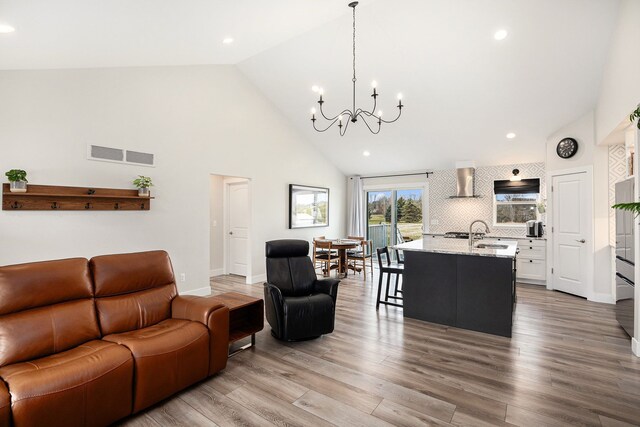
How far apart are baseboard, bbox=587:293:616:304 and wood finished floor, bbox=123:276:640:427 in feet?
3.74

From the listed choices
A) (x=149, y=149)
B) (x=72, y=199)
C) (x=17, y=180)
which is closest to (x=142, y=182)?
(x=149, y=149)

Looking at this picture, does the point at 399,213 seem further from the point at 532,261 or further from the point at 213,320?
the point at 213,320

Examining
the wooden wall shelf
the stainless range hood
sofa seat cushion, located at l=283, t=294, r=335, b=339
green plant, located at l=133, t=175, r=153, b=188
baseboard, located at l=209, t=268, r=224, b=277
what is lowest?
baseboard, located at l=209, t=268, r=224, b=277

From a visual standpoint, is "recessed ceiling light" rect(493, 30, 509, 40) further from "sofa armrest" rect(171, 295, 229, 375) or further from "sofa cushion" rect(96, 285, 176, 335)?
"sofa cushion" rect(96, 285, 176, 335)

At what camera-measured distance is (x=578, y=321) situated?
13.1 ft

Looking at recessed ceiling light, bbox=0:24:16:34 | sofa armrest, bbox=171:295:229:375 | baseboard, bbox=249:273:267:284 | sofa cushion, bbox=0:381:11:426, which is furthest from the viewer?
baseboard, bbox=249:273:267:284

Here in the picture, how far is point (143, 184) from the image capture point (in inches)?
166

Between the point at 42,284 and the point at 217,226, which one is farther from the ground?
the point at 217,226

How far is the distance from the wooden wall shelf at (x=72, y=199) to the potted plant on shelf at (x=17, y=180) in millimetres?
63

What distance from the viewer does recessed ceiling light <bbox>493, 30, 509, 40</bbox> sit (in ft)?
12.8

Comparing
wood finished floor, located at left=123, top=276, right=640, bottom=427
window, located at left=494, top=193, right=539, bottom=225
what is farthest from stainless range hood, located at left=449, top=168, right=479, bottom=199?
wood finished floor, located at left=123, top=276, right=640, bottom=427

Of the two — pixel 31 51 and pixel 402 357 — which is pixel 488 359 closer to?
pixel 402 357

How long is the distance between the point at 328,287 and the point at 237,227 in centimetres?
386

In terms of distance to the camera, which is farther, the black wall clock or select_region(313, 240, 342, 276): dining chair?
select_region(313, 240, 342, 276): dining chair
